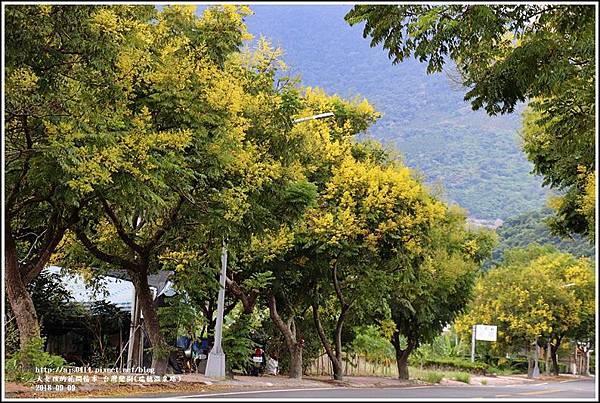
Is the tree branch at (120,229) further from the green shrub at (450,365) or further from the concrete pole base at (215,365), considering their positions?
the green shrub at (450,365)

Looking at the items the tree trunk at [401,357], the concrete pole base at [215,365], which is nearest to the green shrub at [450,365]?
the tree trunk at [401,357]

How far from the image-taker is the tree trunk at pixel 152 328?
15.2m

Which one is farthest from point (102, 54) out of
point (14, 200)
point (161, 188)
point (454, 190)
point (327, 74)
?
point (327, 74)

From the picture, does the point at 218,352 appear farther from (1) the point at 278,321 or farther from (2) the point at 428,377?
(2) the point at 428,377

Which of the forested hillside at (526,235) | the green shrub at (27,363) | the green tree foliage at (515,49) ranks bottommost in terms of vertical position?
the green shrub at (27,363)

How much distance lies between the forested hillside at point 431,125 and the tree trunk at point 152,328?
231 feet

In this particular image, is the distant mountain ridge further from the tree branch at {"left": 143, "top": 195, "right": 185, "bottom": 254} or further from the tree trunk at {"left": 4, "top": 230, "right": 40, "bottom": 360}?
the tree trunk at {"left": 4, "top": 230, "right": 40, "bottom": 360}

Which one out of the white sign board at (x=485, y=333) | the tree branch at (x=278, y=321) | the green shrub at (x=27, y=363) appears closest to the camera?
the green shrub at (x=27, y=363)

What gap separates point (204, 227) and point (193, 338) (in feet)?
20.3

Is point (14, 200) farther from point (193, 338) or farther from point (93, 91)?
point (193, 338)

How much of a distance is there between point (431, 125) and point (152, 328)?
9542 centimetres

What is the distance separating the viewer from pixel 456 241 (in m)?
26.6

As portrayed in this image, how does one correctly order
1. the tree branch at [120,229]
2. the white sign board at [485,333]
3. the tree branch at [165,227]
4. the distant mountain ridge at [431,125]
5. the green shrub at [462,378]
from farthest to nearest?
the distant mountain ridge at [431,125] → the white sign board at [485,333] → the green shrub at [462,378] → the tree branch at [165,227] → the tree branch at [120,229]

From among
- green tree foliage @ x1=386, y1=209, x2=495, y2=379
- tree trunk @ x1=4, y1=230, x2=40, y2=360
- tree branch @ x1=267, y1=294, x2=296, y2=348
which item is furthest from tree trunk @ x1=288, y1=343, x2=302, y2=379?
tree trunk @ x1=4, y1=230, x2=40, y2=360
